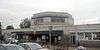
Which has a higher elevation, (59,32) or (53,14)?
(53,14)

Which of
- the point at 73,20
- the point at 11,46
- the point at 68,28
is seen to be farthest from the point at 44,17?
the point at 11,46

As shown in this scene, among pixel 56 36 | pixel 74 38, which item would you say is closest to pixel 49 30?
pixel 56 36

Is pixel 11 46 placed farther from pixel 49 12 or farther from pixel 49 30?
pixel 49 12

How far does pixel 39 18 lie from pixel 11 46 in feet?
198

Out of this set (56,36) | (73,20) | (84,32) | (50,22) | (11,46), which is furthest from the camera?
(73,20)

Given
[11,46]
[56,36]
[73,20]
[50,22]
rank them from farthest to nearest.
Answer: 1. [73,20]
2. [50,22]
3. [56,36]
4. [11,46]

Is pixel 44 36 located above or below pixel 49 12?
below

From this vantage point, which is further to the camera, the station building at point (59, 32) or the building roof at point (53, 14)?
the building roof at point (53, 14)

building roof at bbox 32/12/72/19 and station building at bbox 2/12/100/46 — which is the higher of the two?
building roof at bbox 32/12/72/19

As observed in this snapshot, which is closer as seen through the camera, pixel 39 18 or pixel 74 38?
pixel 74 38

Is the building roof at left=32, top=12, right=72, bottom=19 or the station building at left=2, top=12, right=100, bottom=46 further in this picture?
the building roof at left=32, top=12, right=72, bottom=19

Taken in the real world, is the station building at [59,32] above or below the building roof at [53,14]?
below

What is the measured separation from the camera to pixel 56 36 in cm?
5862

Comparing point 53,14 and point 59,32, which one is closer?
point 59,32
